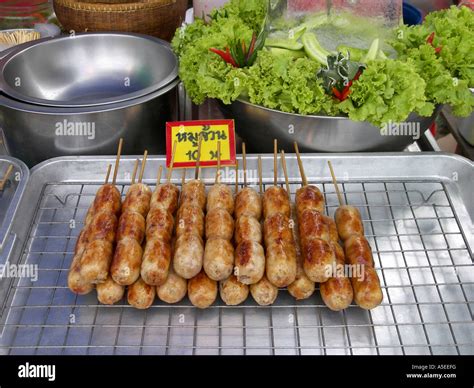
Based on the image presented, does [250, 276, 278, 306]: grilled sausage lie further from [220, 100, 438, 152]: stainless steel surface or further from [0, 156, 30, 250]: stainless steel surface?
[0, 156, 30, 250]: stainless steel surface

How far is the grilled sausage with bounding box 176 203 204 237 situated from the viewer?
2.53 m

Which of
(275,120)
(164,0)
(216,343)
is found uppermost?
(164,0)

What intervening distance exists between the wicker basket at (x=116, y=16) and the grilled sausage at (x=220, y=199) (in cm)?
198

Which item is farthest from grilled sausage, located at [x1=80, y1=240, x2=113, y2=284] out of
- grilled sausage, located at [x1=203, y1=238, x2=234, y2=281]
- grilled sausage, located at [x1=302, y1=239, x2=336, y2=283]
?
grilled sausage, located at [x1=302, y1=239, x2=336, y2=283]

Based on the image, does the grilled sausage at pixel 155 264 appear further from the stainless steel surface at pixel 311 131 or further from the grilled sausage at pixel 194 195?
the stainless steel surface at pixel 311 131

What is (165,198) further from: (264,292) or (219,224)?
(264,292)

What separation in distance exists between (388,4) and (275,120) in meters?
1.35

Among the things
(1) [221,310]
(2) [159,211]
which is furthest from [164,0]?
(1) [221,310]

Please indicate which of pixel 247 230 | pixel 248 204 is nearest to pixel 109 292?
pixel 247 230

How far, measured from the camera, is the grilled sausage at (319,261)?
7.55 ft

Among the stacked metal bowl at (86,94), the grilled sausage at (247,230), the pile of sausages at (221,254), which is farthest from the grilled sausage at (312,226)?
the stacked metal bowl at (86,94)

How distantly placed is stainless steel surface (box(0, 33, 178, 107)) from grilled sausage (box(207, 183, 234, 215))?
45.8 inches
